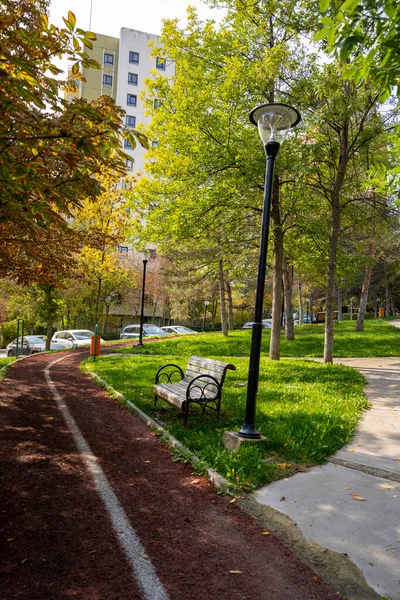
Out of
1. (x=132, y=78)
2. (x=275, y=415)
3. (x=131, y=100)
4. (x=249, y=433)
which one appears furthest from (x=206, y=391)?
(x=132, y=78)

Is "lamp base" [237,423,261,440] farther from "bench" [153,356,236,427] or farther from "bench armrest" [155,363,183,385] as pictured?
"bench armrest" [155,363,183,385]

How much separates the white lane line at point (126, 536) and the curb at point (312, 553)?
1057 mm

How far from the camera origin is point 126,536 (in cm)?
329

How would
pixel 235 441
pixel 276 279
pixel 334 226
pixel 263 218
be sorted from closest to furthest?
pixel 235 441, pixel 263 218, pixel 334 226, pixel 276 279

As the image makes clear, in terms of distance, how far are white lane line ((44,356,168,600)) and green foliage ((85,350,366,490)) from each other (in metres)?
1.18

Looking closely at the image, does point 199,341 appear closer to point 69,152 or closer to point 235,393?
point 235,393

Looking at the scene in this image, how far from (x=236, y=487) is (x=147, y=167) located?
1091 cm

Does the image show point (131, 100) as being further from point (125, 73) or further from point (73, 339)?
point (73, 339)

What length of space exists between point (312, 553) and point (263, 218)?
3763 millimetres

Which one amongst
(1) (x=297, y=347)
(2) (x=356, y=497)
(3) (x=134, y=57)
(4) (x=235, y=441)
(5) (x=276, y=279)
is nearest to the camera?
(2) (x=356, y=497)

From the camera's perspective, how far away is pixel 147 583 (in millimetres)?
2707

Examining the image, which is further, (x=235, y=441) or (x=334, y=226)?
(x=334, y=226)

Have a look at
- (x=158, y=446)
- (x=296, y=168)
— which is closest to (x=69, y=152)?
(x=158, y=446)

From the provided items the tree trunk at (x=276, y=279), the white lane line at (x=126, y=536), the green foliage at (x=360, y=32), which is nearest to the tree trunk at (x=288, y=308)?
the tree trunk at (x=276, y=279)
